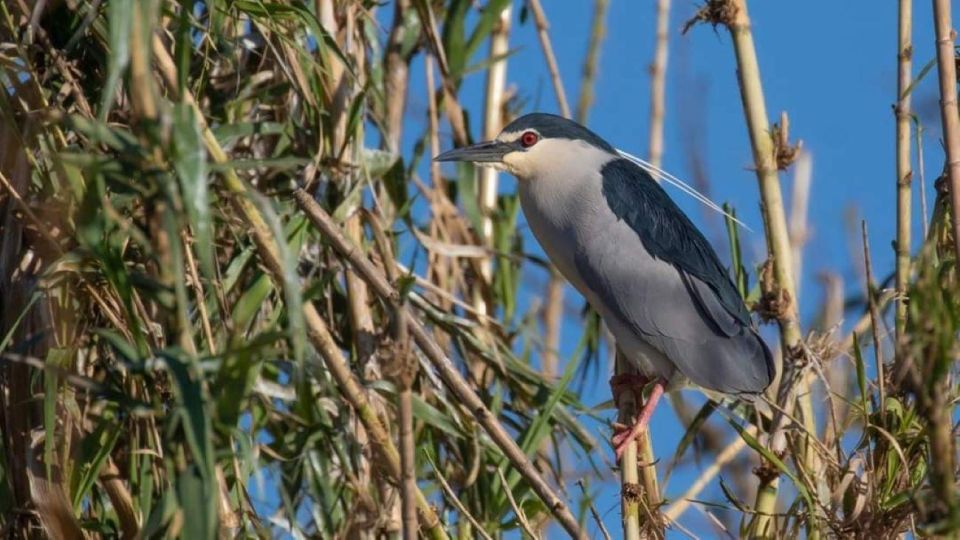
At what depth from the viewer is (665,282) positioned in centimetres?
329

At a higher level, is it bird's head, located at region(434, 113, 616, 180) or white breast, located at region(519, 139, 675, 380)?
bird's head, located at region(434, 113, 616, 180)

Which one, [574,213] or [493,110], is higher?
[493,110]

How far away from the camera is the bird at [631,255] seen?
10.5ft

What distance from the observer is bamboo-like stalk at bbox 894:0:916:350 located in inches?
92.4

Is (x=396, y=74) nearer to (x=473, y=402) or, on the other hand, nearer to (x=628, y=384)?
(x=628, y=384)

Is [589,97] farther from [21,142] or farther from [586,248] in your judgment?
[21,142]

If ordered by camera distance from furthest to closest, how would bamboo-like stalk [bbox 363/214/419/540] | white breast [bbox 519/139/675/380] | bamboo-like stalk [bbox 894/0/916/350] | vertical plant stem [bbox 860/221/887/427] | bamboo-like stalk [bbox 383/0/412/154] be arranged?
1. bamboo-like stalk [bbox 383/0/412/154]
2. white breast [bbox 519/139/675/380]
3. bamboo-like stalk [bbox 894/0/916/350]
4. vertical plant stem [bbox 860/221/887/427]
5. bamboo-like stalk [bbox 363/214/419/540]

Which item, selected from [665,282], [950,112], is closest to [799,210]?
[665,282]

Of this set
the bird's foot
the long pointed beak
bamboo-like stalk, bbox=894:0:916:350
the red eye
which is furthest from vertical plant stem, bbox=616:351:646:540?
the red eye

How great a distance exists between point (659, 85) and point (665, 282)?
2.46 ft

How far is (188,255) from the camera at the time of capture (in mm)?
2258

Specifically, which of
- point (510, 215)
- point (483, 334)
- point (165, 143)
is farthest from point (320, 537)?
point (165, 143)

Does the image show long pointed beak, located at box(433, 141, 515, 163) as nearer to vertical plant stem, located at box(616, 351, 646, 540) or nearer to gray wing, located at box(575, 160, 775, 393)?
gray wing, located at box(575, 160, 775, 393)

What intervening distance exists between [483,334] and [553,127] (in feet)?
1.71
